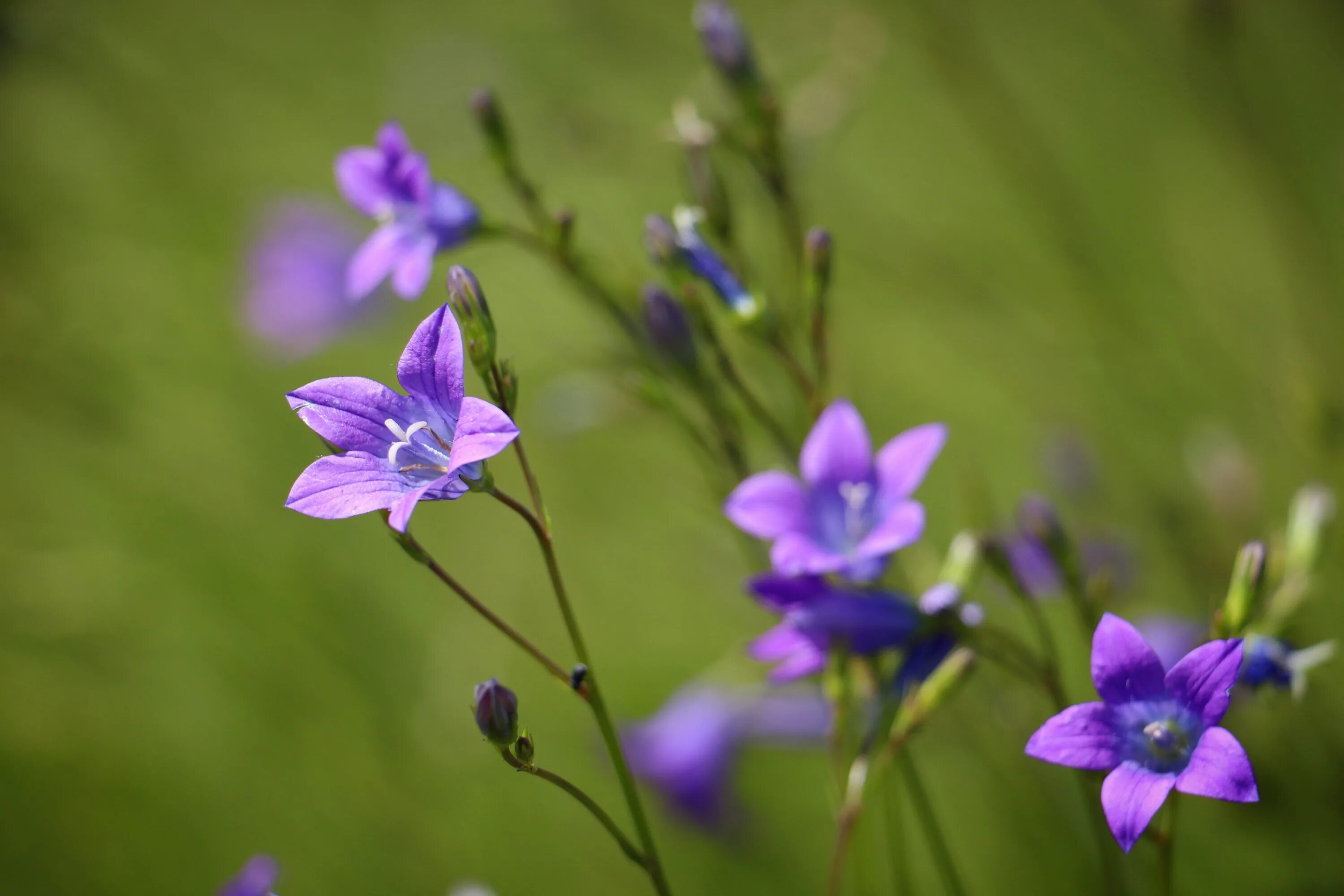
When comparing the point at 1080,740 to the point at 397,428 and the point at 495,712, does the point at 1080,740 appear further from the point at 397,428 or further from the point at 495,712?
the point at 397,428

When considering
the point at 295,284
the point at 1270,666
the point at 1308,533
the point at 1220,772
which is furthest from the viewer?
the point at 295,284

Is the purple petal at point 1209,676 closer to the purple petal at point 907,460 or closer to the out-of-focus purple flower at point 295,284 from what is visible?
the purple petal at point 907,460

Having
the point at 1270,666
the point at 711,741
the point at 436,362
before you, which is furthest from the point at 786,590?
the point at 711,741

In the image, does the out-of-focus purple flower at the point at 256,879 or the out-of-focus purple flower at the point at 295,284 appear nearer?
the out-of-focus purple flower at the point at 256,879

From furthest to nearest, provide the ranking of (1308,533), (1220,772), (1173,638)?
(1173,638) < (1308,533) < (1220,772)

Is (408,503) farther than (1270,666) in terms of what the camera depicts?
No

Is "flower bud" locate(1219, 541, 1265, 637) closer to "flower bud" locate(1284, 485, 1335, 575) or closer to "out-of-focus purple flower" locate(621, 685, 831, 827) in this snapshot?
"flower bud" locate(1284, 485, 1335, 575)

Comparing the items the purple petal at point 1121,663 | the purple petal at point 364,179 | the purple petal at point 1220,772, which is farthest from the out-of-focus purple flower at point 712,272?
the purple petal at point 1220,772

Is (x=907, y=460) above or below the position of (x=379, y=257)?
A: below
